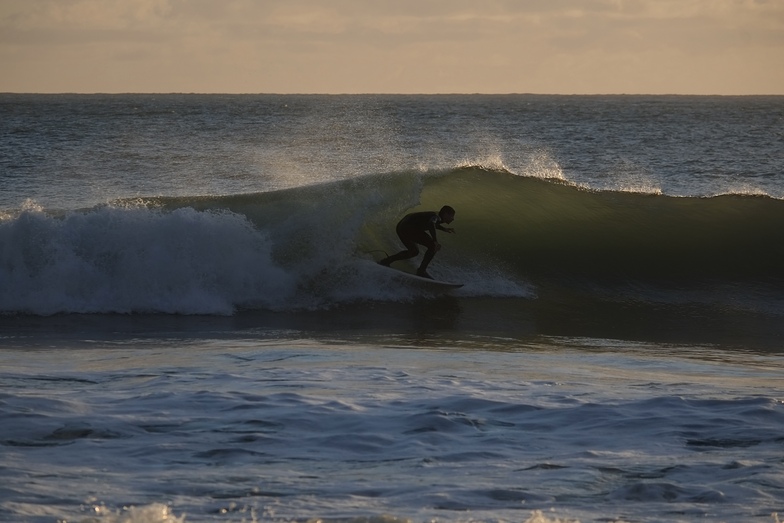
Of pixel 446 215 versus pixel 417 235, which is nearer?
pixel 446 215

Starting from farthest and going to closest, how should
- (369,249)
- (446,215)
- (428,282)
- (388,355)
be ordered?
(369,249) → (428,282) → (446,215) → (388,355)

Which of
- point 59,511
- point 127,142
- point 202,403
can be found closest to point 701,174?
point 127,142

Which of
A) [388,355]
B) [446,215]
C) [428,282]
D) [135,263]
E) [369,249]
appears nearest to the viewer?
[388,355]

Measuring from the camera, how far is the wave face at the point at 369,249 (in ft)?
40.9

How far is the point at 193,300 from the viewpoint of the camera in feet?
40.0

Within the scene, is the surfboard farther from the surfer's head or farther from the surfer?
the surfer's head

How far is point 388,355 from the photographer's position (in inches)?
361

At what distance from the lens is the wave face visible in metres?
12.5

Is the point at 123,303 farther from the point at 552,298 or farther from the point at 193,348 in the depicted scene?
the point at 552,298

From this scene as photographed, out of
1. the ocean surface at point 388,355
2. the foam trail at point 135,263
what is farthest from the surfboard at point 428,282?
the foam trail at point 135,263

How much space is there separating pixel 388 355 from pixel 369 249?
4515mm

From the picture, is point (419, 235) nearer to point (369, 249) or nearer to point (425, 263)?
point (425, 263)

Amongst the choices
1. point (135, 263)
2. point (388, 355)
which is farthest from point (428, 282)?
point (388, 355)

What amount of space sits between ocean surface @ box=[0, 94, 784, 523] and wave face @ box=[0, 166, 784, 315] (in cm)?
4
